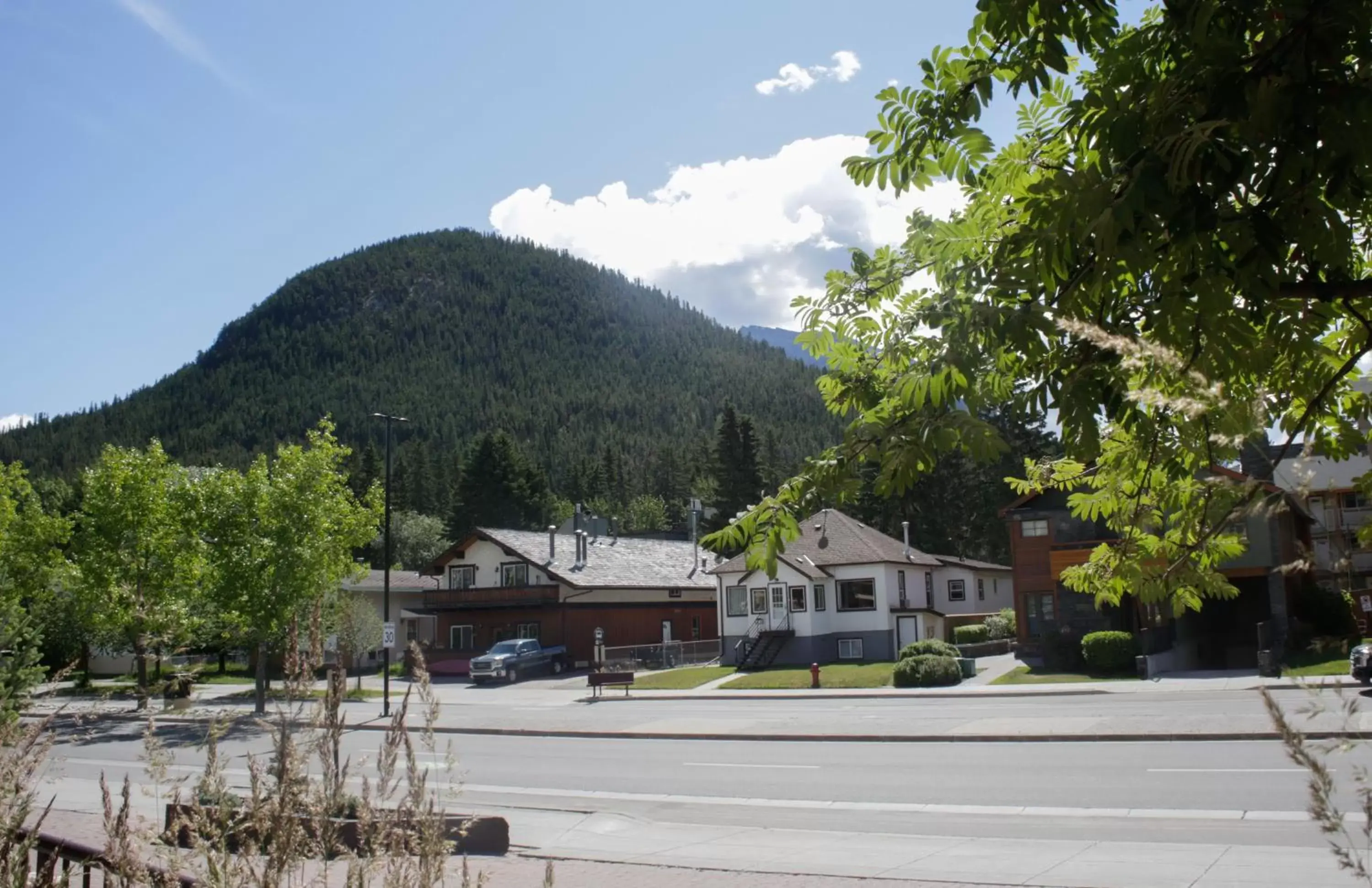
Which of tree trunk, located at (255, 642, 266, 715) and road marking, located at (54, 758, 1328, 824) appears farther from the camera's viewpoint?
tree trunk, located at (255, 642, 266, 715)

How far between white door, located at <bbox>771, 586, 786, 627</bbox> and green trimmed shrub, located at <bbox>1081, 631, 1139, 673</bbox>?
56.1 feet

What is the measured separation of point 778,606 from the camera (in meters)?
49.6

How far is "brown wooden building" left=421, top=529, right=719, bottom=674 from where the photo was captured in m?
54.2

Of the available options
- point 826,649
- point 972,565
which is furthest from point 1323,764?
point 972,565

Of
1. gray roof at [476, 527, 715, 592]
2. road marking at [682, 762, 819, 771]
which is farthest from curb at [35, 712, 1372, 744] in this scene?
gray roof at [476, 527, 715, 592]

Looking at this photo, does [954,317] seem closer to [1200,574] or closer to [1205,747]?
[1200,574]

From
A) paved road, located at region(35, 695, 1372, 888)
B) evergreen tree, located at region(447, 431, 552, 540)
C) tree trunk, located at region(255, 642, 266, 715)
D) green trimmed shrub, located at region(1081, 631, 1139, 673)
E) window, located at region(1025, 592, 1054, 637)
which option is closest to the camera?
paved road, located at region(35, 695, 1372, 888)

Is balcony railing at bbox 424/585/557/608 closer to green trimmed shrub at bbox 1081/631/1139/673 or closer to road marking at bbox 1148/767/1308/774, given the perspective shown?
green trimmed shrub at bbox 1081/631/1139/673

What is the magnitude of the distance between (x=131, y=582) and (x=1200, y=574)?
35.1m

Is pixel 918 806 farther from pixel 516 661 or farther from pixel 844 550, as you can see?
pixel 516 661

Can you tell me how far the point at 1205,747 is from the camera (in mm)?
17844

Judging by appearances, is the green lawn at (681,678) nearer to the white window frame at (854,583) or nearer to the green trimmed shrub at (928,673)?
the white window frame at (854,583)

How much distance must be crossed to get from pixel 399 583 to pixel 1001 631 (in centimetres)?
3871

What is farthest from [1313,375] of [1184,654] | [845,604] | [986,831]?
[845,604]
